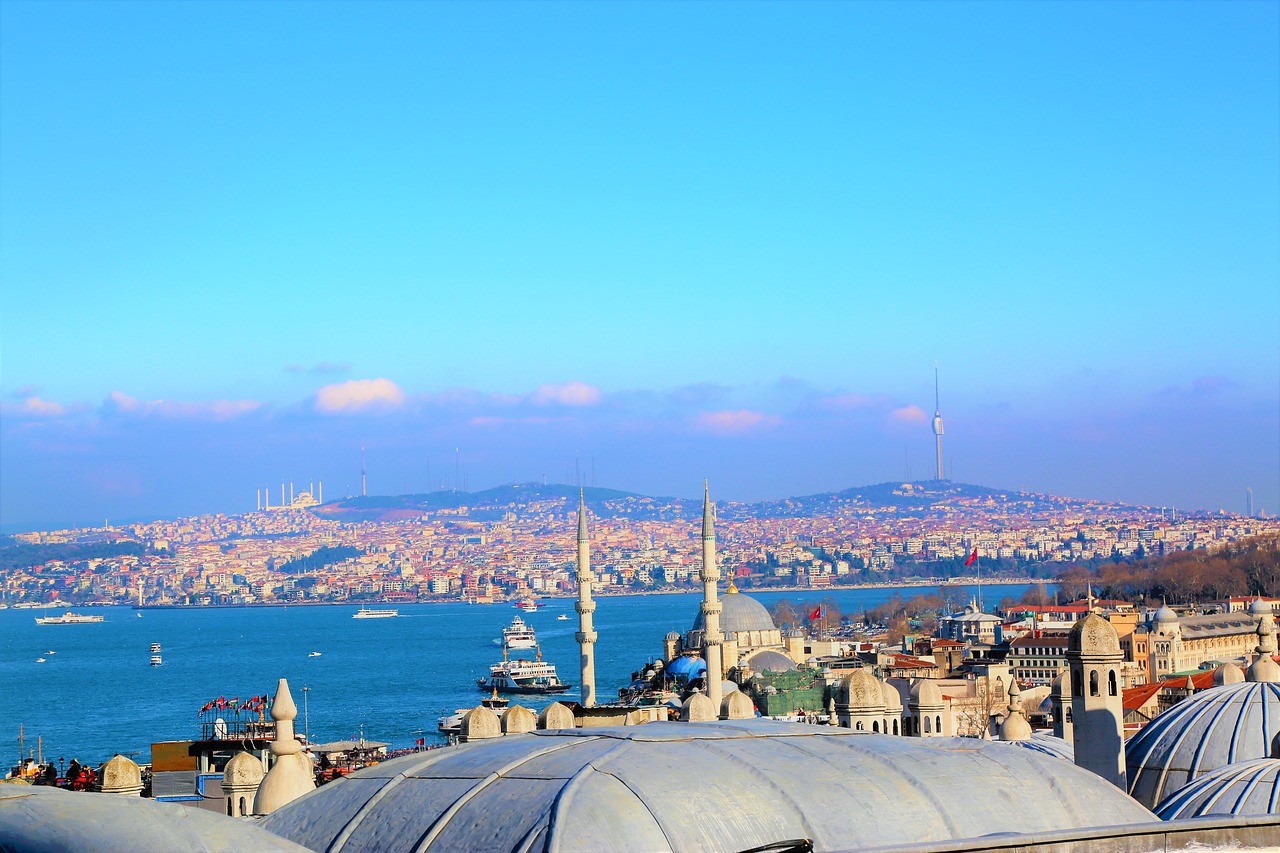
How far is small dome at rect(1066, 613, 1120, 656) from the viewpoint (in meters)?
11.6

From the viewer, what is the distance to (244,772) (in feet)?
43.1

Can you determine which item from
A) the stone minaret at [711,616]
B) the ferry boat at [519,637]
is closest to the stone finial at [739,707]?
the stone minaret at [711,616]

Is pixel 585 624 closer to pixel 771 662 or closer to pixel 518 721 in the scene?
pixel 771 662

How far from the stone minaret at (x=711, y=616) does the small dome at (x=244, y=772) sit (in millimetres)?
15746

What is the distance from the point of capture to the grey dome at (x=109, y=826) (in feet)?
13.9

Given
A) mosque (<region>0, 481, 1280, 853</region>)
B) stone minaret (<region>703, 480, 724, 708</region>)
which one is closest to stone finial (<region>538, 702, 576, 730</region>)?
mosque (<region>0, 481, 1280, 853</region>)

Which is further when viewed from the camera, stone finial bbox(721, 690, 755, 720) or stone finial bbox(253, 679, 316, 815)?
stone finial bbox(721, 690, 755, 720)

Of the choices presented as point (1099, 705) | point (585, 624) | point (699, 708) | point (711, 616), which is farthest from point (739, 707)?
point (585, 624)

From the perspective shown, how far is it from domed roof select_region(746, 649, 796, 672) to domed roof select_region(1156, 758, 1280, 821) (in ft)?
109

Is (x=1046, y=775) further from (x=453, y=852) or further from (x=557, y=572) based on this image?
(x=557, y=572)

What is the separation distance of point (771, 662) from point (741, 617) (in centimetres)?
662

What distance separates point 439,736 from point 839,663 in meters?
11.8

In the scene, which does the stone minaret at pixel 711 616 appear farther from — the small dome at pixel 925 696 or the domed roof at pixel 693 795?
the domed roof at pixel 693 795

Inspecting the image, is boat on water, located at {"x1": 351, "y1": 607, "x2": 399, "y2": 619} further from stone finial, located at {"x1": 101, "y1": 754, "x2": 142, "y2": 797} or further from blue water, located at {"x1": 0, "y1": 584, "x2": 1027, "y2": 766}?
stone finial, located at {"x1": 101, "y1": 754, "x2": 142, "y2": 797}
